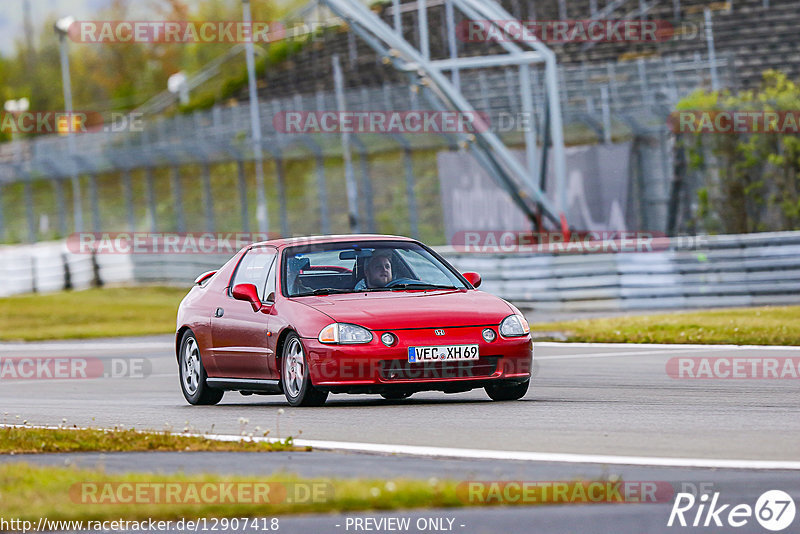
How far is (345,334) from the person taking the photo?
1108 cm

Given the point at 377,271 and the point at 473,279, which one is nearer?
the point at 377,271

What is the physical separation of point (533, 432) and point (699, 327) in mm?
10527

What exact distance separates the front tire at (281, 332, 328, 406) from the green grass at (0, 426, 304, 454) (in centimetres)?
169

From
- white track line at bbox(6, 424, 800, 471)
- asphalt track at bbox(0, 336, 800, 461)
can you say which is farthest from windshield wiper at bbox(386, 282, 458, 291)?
white track line at bbox(6, 424, 800, 471)

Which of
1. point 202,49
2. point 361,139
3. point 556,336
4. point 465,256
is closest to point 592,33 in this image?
point 361,139

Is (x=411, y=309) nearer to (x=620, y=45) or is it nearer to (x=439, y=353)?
(x=439, y=353)

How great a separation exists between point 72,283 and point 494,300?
1015 inches

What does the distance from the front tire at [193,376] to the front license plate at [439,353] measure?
→ 244 centimetres

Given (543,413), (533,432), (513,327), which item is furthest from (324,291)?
(533,432)

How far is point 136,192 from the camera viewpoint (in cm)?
4544

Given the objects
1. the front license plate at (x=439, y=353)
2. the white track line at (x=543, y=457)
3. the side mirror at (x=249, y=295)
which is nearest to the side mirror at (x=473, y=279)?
the front license plate at (x=439, y=353)

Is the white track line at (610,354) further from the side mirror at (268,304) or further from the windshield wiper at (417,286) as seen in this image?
the side mirror at (268,304)

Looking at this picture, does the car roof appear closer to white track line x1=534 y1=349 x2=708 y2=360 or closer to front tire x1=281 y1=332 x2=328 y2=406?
front tire x1=281 y1=332 x2=328 y2=406

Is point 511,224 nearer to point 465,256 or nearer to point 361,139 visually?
point 361,139
